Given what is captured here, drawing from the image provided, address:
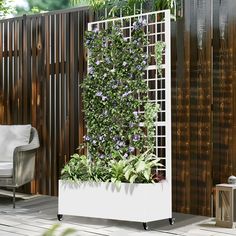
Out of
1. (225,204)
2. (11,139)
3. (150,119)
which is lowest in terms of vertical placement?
(225,204)

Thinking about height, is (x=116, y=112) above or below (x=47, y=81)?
below

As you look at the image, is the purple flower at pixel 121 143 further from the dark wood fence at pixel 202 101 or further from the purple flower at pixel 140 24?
the purple flower at pixel 140 24

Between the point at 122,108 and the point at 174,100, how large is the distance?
59cm

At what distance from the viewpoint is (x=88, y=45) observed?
178 inches

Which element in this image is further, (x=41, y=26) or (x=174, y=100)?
(x=41, y=26)

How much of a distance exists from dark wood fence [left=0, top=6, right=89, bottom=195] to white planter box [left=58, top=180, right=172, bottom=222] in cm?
129

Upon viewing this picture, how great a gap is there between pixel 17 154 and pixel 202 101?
1.90m

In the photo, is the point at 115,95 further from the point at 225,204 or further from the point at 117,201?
the point at 225,204

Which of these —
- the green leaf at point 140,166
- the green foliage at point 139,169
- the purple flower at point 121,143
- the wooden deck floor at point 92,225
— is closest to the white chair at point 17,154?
the wooden deck floor at point 92,225

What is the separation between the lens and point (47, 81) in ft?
18.7

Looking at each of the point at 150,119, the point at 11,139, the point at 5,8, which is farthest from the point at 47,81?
the point at 5,8

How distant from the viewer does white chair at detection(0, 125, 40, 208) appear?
4832 mm

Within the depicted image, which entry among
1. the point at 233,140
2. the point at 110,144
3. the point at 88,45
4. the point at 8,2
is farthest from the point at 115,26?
the point at 8,2

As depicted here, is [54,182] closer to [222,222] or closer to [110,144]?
[110,144]
